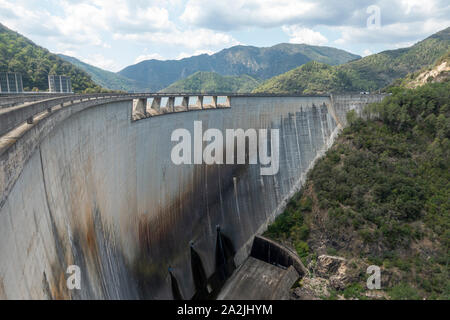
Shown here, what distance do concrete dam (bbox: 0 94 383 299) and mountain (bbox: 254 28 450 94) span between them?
45132 millimetres

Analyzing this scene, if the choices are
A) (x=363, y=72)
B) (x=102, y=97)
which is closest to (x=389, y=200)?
(x=102, y=97)

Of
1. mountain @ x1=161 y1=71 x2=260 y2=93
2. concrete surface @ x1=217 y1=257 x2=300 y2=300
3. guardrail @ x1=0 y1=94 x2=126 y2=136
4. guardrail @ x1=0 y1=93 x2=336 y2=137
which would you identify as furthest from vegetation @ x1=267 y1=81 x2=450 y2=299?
mountain @ x1=161 y1=71 x2=260 y2=93

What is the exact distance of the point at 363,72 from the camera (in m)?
86.1

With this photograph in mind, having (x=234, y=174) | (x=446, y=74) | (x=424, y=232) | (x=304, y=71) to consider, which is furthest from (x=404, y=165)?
(x=304, y=71)

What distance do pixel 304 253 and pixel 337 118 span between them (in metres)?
15.9

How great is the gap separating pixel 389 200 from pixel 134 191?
1822 centimetres

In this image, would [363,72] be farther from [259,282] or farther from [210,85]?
[259,282]

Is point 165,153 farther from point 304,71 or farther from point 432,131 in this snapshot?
point 304,71

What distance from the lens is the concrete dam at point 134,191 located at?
5.99m

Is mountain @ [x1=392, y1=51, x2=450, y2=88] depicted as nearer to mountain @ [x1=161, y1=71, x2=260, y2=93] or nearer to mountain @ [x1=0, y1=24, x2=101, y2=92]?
mountain @ [x1=0, y1=24, x2=101, y2=92]

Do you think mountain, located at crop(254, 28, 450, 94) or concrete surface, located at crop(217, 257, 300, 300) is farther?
mountain, located at crop(254, 28, 450, 94)

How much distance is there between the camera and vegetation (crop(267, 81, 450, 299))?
722 inches

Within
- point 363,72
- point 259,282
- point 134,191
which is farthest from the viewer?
point 363,72

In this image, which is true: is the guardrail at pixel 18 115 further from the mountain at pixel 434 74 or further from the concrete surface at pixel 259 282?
the mountain at pixel 434 74
